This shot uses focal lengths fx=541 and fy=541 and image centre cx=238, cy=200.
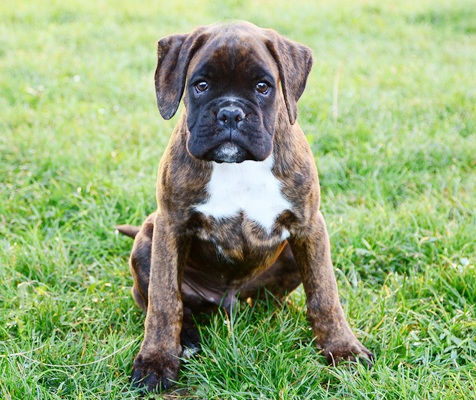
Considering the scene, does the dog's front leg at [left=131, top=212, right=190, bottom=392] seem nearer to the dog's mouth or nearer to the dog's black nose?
the dog's mouth

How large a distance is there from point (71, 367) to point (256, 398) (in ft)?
3.30

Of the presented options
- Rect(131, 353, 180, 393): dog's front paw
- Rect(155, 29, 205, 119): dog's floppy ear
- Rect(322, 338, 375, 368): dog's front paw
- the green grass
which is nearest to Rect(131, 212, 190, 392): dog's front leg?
Rect(131, 353, 180, 393): dog's front paw

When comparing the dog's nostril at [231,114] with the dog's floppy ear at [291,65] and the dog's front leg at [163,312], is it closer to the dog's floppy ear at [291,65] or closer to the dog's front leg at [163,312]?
the dog's floppy ear at [291,65]

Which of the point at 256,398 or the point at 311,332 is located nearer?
the point at 256,398

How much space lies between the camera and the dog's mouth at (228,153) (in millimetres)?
2592

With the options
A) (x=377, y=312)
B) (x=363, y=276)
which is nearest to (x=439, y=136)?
(x=363, y=276)

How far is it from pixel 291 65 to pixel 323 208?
1.94 m

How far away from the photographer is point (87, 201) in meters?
4.55

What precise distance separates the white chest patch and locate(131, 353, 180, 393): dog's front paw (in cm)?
82

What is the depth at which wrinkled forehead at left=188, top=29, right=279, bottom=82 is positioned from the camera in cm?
254

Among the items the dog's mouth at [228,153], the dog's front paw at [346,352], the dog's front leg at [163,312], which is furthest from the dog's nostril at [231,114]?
the dog's front paw at [346,352]

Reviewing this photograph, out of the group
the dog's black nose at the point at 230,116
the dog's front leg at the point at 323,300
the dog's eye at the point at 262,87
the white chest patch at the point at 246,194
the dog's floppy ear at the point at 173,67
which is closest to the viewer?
the dog's black nose at the point at 230,116

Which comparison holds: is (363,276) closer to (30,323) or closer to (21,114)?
(30,323)

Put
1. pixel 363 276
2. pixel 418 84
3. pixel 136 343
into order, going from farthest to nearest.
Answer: pixel 418 84 < pixel 363 276 < pixel 136 343
